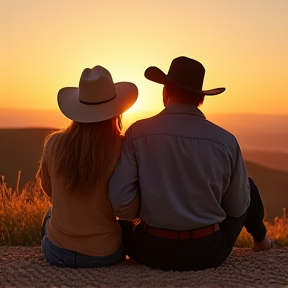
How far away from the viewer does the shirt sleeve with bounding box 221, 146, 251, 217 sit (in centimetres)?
417

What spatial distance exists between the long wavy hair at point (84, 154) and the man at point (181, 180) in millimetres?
114

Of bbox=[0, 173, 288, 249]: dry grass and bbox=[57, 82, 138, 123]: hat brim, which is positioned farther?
bbox=[0, 173, 288, 249]: dry grass

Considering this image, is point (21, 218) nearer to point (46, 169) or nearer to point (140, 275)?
point (46, 169)

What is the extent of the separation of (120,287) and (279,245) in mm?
2287

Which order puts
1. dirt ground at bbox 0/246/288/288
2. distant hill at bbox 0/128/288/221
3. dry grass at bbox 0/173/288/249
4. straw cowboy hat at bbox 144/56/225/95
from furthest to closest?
distant hill at bbox 0/128/288/221, dry grass at bbox 0/173/288/249, straw cowboy hat at bbox 144/56/225/95, dirt ground at bbox 0/246/288/288

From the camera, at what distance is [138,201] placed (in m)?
4.19

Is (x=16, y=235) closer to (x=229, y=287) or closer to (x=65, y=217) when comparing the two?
(x=65, y=217)

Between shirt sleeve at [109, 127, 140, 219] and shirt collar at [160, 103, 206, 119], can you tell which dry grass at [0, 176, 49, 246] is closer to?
shirt sleeve at [109, 127, 140, 219]

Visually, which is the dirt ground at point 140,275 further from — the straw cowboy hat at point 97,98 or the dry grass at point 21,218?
the dry grass at point 21,218

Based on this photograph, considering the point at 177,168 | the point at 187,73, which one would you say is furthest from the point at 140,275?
the point at 187,73

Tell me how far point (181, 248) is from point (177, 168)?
57 centimetres

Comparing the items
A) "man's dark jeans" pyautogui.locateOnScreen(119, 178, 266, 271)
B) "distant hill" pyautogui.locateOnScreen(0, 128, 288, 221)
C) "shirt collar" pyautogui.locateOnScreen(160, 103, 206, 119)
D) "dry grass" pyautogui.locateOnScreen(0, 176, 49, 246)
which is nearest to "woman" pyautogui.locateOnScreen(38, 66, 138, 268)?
"man's dark jeans" pyautogui.locateOnScreen(119, 178, 266, 271)

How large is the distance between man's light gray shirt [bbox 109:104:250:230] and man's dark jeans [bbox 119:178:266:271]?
0.15 metres

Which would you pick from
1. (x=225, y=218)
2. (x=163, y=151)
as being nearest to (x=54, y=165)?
(x=163, y=151)
